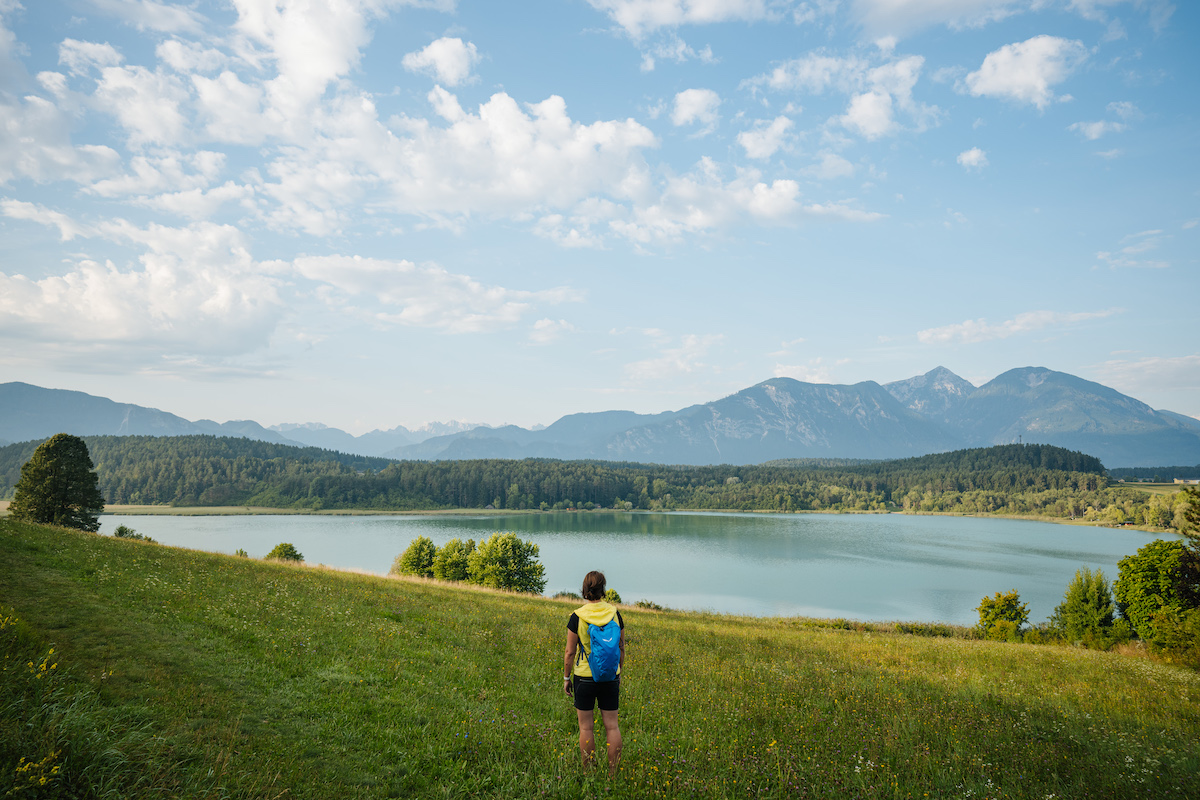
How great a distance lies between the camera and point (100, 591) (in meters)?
12.0

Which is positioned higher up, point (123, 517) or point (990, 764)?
point (990, 764)

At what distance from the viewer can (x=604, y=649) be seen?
6.99 metres

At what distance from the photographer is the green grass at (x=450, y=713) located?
19.2 ft

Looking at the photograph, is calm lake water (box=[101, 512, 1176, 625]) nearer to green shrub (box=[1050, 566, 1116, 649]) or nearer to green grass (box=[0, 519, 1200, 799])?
green shrub (box=[1050, 566, 1116, 649])

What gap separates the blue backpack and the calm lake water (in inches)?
1449

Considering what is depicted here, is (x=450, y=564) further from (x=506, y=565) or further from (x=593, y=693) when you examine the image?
(x=593, y=693)

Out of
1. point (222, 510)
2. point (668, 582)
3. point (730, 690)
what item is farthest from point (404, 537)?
point (730, 690)

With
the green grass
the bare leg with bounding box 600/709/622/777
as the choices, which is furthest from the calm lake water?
the bare leg with bounding box 600/709/622/777

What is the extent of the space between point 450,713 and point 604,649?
12.2 feet

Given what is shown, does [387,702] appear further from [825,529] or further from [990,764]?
[825,529]

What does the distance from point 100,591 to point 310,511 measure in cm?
18894

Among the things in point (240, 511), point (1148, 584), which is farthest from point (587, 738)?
point (240, 511)

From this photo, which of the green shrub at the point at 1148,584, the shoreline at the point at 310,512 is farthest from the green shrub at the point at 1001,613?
the shoreline at the point at 310,512

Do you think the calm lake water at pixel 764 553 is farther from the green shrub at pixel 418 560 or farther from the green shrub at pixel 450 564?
the green shrub at pixel 450 564
